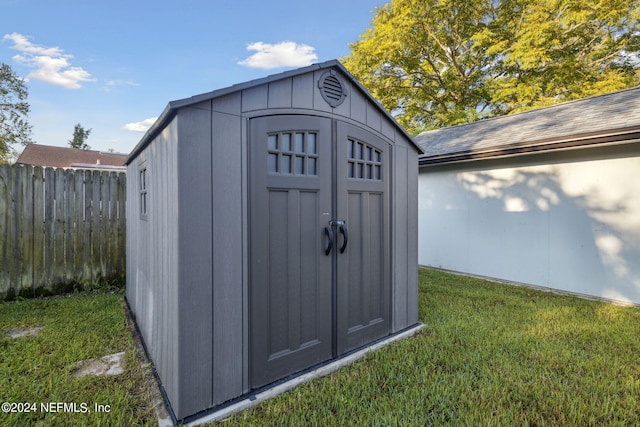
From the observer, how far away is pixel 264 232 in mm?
1971

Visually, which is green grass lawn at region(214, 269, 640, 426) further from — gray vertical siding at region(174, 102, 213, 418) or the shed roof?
the shed roof

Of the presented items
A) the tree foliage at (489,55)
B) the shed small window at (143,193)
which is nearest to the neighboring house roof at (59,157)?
the tree foliage at (489,55)

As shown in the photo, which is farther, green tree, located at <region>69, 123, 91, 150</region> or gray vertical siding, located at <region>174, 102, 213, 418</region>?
green tree, located at <region>69, 123, 91, 150</region>

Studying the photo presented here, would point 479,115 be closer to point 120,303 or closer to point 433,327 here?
point 433,327

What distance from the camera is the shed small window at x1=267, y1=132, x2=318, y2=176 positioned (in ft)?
6.64

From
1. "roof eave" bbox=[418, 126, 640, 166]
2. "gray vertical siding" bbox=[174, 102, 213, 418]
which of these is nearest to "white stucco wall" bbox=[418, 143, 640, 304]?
"roof eave" bbox=[418, 126, 640, 166]

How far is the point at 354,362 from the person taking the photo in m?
2.37

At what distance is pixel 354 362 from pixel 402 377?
1.27 feet

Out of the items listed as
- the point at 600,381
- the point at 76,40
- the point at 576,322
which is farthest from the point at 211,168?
the point at 76,40

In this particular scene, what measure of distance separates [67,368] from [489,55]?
48.3ft

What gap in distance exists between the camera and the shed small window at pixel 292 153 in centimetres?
203

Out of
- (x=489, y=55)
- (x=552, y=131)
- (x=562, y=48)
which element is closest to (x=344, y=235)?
(x=552, y=131)

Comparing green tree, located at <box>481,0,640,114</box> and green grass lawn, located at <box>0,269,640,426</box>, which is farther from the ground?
green tree, located at <box>481,0,640,114</box>

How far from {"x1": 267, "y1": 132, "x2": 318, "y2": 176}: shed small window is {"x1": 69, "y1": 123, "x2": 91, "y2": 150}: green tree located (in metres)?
43.6
